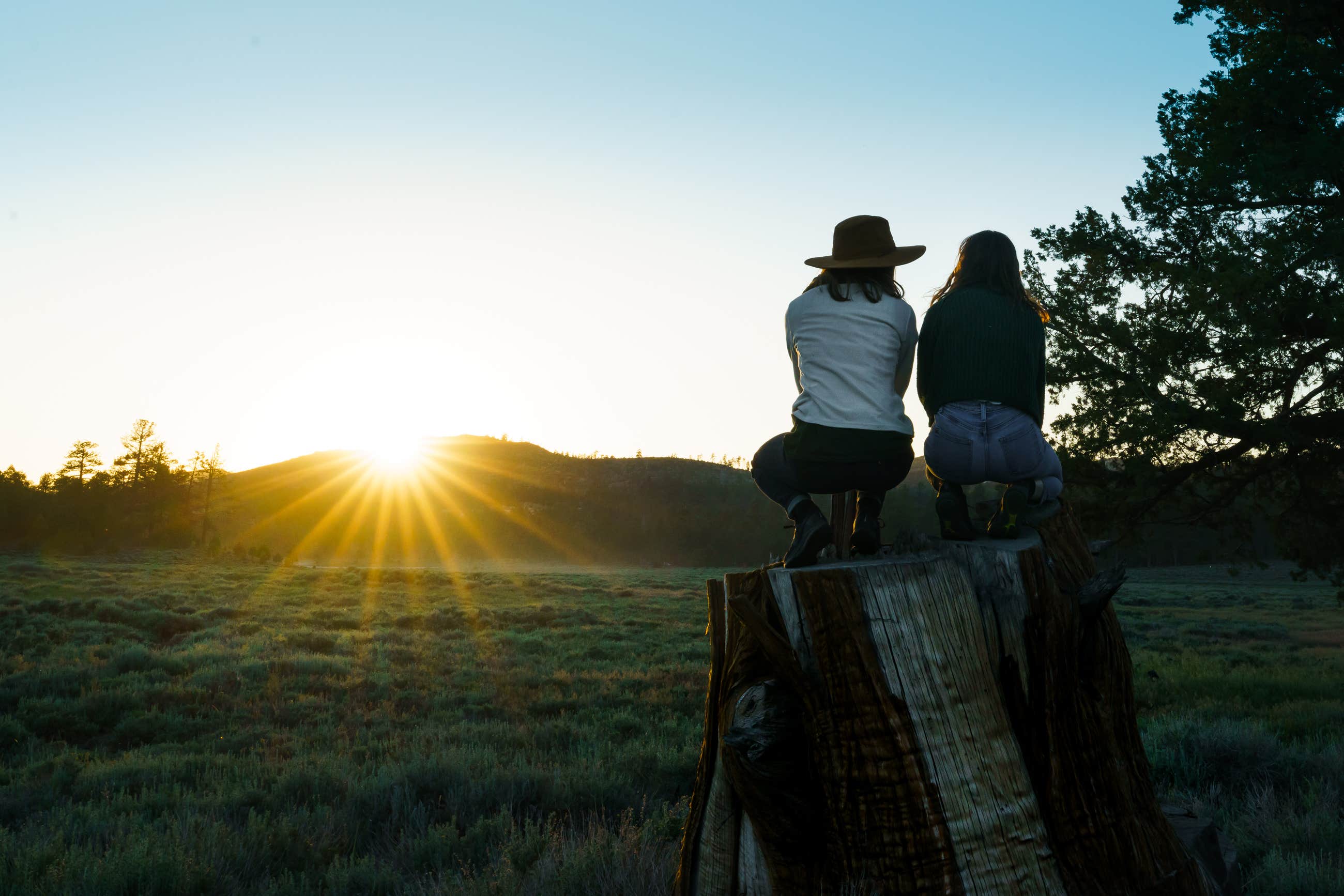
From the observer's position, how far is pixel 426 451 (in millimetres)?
107625

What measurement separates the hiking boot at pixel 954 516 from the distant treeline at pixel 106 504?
5045 cm

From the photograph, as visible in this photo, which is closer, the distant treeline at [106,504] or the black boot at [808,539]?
the black boot at [808,539]

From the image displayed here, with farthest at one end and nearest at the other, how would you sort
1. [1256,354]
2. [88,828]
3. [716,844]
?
[1256,354]
[88,828]
[716,844]

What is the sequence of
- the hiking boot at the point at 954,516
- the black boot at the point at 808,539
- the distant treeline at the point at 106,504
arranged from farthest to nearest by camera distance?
1. the distant treeline at the point at 106,504
2. the hiking boot at the point at 954,516
3. the black boot at the point at 808,539

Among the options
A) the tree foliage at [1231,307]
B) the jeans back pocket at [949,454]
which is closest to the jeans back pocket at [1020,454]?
the jeans back pocket at [949,454]

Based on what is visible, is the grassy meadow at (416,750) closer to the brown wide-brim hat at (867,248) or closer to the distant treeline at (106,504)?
the brown wide-brim hat at (867,248)

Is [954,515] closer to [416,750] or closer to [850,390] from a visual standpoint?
[850,390]

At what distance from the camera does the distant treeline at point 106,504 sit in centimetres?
4834

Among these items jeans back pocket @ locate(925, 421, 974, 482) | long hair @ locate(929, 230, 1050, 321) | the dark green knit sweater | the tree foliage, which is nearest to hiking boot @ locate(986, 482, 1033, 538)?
jeans back pocket @ locate(925, 421, 974, 482)

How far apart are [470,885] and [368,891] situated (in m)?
0.67

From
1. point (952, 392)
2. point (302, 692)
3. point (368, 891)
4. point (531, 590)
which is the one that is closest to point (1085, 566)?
point (952, 392)

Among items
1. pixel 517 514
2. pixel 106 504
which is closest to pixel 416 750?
pixel 106 504

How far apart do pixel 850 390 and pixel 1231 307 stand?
22.2ft

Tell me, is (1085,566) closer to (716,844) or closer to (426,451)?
(716,844)
